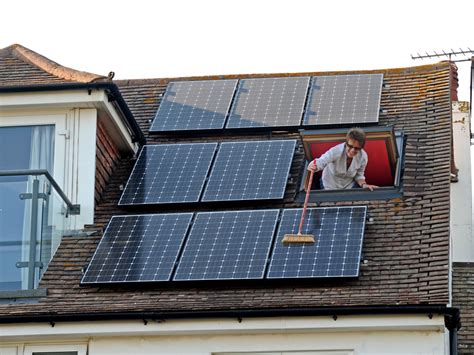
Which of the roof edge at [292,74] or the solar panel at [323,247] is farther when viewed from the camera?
the roof edge at [292,74]

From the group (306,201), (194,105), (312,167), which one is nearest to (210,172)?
(312,167)

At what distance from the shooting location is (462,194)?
2697 cm

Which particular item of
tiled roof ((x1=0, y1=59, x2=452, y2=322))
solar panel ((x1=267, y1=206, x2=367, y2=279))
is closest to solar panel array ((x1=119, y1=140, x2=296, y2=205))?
tiled roof ((x1=0, y1=59, x2=452, y2=322))

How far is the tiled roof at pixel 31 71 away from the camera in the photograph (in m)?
23.5

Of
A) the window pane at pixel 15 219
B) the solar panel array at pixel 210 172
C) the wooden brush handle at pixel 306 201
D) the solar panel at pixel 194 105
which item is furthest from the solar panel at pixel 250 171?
the window pane at pixel 15 219

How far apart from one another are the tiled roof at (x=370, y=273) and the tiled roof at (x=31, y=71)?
164 cm

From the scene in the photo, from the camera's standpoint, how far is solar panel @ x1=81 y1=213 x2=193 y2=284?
68.7ft

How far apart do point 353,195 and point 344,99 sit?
3202 mm

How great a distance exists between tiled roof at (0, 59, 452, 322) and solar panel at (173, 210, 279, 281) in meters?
0.21

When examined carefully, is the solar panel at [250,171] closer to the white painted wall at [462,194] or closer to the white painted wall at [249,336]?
the white painted wall at [249,336]

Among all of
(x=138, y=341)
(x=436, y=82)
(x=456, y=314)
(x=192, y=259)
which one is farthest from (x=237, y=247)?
(x=436, y=82)

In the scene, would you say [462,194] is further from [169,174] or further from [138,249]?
[138,249]

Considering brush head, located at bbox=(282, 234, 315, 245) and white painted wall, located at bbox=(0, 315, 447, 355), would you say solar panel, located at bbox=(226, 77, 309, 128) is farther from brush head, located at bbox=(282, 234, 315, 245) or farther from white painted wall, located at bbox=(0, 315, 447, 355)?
white painted wall, located at bbox=(0, 315, 447, 355)

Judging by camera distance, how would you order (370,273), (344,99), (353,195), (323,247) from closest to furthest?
(370,273)
(323,247)
(353,195)
(344,99)
